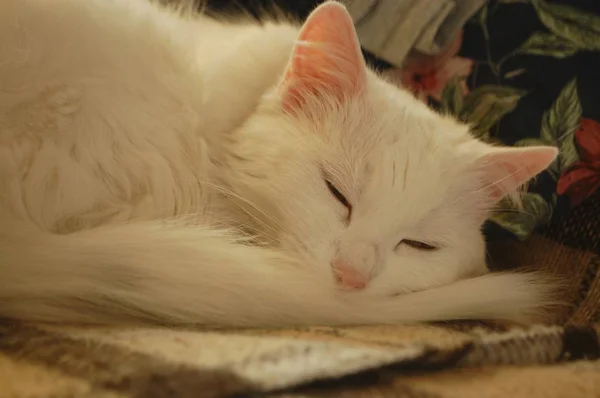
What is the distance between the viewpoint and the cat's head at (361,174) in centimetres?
93

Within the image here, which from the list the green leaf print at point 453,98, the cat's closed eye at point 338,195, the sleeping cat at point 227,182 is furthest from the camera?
the green leaf print at point 453,98

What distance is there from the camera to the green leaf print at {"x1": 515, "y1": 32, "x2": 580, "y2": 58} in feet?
4.17

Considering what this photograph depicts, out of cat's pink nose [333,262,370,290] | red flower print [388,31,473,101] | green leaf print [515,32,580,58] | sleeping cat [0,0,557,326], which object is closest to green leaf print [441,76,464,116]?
red flower print [388,31,473,101]

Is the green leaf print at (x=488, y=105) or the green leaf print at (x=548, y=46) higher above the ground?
the green leaf print at (x=548, y=46)

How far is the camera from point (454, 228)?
1038 mm

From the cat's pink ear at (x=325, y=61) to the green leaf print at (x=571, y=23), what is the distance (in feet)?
1.77

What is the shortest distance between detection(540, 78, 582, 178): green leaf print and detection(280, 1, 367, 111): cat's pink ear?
1.55 ft

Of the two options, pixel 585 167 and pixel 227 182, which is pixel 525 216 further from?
pixel 227 182

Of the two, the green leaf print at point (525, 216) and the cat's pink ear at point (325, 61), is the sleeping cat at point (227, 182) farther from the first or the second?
the green leaf print at point (525, 216)

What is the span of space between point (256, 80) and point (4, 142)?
0.48 metres

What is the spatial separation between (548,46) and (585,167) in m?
0.28

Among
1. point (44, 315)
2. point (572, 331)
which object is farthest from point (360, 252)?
point (44, 315)

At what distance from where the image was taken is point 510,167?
1.07 m

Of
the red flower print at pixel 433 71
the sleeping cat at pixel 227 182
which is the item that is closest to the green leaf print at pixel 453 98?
the red flower print at pixel 433 71
